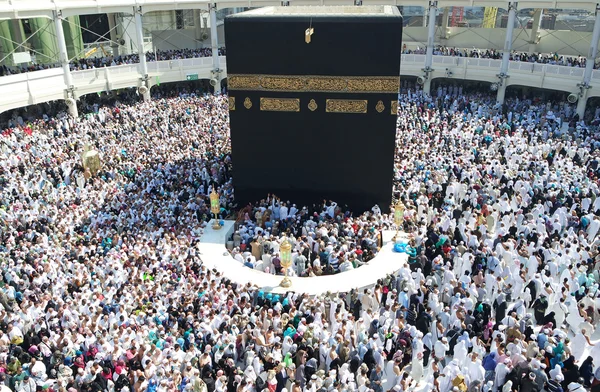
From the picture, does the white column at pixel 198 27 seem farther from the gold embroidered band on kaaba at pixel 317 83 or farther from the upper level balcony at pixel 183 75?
the gold embroidered band on kaaba at pixel 317 83

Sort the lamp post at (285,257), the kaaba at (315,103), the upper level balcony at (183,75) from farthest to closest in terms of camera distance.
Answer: the upper level balcony at (183,75) → the kaaba at (315,103) → the lamp post at (285,257)

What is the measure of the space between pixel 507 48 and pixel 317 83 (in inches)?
551

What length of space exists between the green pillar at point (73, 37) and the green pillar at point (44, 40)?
2.92ft

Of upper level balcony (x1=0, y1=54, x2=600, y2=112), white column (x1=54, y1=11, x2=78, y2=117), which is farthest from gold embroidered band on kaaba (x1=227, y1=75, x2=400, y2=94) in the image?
white column (x1=54, y1=11, x2=78, y2=117)

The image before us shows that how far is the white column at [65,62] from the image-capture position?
73.8 feet

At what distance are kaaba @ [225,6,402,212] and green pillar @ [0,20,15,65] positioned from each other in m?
18.1

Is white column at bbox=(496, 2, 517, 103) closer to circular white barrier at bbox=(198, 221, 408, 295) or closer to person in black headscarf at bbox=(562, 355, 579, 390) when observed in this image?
circular white barrier at bbox=(198, 221, 408, 295)

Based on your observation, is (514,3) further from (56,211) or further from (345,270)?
(56,211)

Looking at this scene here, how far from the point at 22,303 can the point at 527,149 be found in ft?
51.6

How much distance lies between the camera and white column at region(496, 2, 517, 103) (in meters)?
23.6

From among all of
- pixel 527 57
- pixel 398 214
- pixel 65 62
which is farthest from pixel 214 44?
pixel 398 214

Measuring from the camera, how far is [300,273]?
11.9 m

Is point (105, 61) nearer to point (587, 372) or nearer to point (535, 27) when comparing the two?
point (535, 27)

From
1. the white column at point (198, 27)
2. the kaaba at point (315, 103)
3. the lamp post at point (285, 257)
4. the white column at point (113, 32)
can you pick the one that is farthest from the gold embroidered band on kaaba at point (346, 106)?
the white column at point (198, 27)
